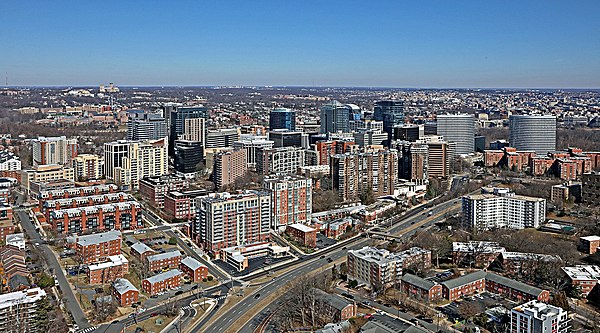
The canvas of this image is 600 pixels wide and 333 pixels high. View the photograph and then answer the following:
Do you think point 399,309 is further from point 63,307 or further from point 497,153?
point 497,153

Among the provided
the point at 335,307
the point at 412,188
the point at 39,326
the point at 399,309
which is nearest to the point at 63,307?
the point at 39,326

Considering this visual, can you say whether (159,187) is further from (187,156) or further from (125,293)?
(125,293)

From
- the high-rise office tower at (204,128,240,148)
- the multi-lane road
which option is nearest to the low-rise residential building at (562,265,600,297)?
the multi-lane road

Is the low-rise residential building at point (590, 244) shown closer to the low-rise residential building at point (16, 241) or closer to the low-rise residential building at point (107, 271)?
the low-rise residential building at point (107, 271)

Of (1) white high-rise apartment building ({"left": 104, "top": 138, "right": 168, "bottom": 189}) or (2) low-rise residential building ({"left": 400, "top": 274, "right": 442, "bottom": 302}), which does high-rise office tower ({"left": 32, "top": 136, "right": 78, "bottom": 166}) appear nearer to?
(1) white high-rise apartment building ({"left": 104, "top": 138, "right": 168, "bottom": 189})

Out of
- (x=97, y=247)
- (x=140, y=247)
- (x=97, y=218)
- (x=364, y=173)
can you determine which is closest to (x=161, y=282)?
(x=140, y=247)
